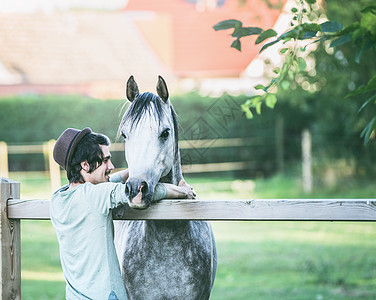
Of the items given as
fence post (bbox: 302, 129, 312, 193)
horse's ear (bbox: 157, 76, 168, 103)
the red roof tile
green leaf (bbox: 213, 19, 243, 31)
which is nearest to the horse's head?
horse's ear (bbox: 157, 76, 168, 103)

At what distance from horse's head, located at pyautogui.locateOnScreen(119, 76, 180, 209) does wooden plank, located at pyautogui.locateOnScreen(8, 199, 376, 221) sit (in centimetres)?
18

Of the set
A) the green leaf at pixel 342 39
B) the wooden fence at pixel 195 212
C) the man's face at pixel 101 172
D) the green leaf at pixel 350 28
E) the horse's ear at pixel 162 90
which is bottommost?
the wooden fence at pixel 195 212

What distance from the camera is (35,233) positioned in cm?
1041

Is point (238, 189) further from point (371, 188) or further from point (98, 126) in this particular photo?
point (98, 126)

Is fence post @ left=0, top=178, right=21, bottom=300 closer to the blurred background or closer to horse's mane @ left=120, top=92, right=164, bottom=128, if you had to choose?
the blurred background

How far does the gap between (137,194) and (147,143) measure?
319 millimetres

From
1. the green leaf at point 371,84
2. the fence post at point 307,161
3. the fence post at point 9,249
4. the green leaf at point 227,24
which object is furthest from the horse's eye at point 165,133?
the fence post at point 307,161

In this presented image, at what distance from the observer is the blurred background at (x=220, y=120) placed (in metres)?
7.22

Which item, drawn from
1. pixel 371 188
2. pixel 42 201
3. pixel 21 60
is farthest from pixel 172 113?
pixel 21 60

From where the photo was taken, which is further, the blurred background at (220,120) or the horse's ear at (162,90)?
the blurred background at (220,120)

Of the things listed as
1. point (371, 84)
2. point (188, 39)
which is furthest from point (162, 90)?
point (188, 39)

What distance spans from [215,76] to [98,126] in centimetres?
1063

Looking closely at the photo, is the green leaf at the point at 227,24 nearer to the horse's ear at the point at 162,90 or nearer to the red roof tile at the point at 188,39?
the horse's ear at the point at 162,90

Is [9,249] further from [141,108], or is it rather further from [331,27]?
[331,27]
